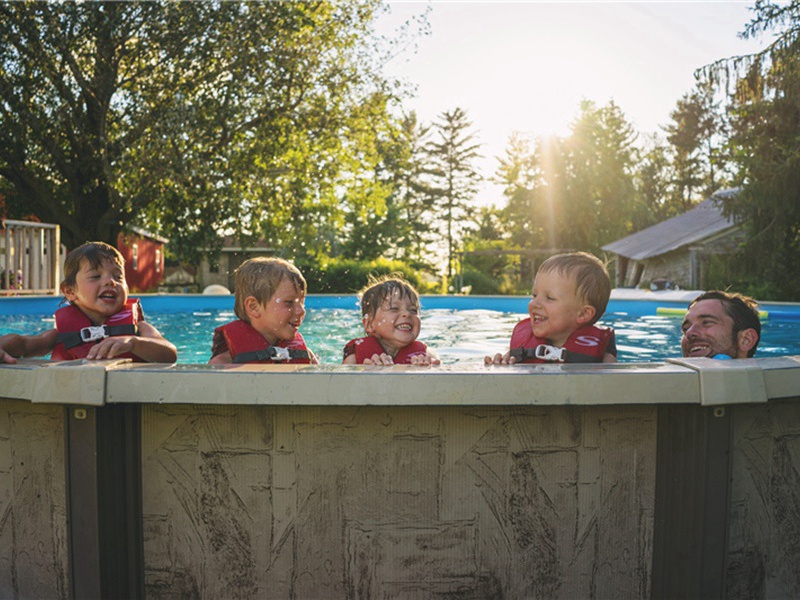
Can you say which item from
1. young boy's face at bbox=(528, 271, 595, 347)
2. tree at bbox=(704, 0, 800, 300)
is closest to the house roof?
tree at bbox=(704, 0, 800, 300)

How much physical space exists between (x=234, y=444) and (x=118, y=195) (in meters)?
16.5

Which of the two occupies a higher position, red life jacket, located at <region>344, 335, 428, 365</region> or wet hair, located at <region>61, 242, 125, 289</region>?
wet hair, located at <region>61, 242, 125, 289</region>

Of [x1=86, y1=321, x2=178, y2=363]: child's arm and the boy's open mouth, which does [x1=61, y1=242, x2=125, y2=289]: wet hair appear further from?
the boy's open mouth

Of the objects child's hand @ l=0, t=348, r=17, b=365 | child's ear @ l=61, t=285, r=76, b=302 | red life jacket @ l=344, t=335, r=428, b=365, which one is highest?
child's ear @ l=61, t=285, r=76, b=302

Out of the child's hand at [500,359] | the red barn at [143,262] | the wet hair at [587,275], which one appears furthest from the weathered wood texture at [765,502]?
the red barn at [143,262]

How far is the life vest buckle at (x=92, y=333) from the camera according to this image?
320 centimetres

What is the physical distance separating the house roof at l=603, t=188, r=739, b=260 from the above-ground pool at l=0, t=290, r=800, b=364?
10559mm

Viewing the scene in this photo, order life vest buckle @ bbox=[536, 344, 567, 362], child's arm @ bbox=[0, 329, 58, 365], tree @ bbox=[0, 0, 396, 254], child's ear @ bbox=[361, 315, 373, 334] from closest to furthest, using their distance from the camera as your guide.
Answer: child's arm @ bbox=[0, 329, 58, 365]
life vest buckle @ bbox=[536, 344, 567, 362]
child's ear @ bbox=[361, 315, 373, 334]
tree @ bbox=[0, 0, 396, 254]

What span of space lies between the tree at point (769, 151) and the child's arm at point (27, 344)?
1823 cm

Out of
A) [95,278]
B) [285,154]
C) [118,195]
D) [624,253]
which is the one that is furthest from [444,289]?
[95,278]

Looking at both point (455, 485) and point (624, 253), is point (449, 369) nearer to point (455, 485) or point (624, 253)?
point (455, 485)

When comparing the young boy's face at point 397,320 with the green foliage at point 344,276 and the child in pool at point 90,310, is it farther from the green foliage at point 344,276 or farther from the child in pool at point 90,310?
the green foliage at point 344,276

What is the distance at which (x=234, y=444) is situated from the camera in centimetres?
202

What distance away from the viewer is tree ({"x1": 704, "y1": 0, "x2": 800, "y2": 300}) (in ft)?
59.1
